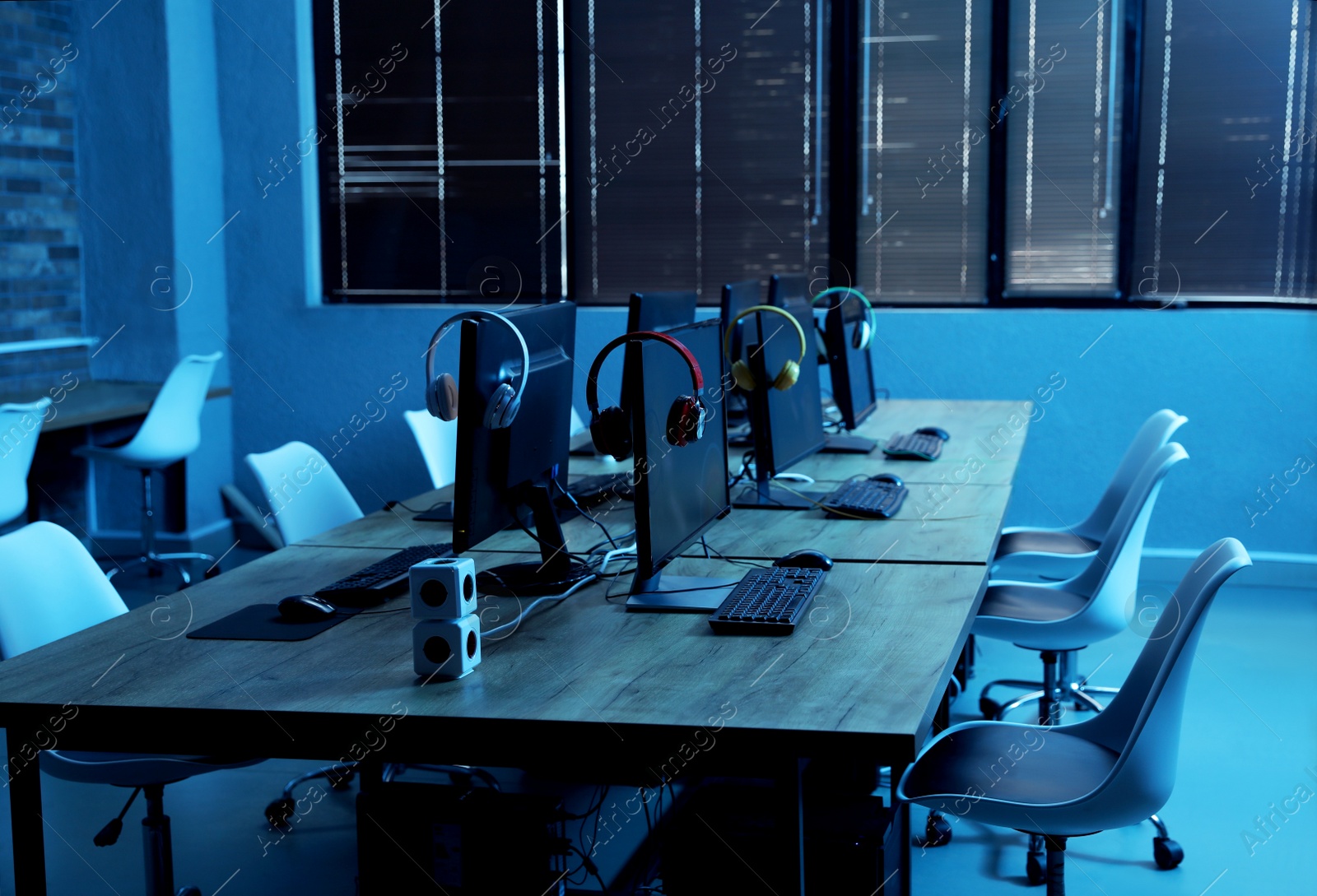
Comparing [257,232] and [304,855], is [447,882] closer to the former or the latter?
[304,855]

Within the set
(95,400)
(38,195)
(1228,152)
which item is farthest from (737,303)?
(38,195)

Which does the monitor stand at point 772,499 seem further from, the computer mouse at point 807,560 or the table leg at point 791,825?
the table leg at point 791,825

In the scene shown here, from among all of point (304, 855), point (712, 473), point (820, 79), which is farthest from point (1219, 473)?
point (304, 855)

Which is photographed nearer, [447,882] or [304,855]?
[447,882]

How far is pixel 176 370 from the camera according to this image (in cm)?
468

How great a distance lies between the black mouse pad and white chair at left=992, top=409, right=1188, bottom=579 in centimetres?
194

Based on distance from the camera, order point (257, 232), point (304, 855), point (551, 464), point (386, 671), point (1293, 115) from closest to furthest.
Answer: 1. point (386, 671)
2. point (551, 464)
3. point (304, 855)
4. point (1293, 115)
5. point (257, 232)

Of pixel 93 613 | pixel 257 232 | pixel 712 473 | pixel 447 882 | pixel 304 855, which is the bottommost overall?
pixel 304 855

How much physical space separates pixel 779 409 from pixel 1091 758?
1063mm

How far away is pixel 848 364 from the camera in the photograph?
3590mm

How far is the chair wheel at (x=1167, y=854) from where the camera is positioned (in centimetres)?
251

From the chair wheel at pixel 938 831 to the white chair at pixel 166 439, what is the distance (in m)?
3.15

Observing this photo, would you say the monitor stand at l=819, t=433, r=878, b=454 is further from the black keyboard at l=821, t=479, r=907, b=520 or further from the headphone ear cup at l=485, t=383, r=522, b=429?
the headphone ear cup at l=485, t=383, r=522, b=429

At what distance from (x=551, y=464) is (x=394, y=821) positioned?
676mm
